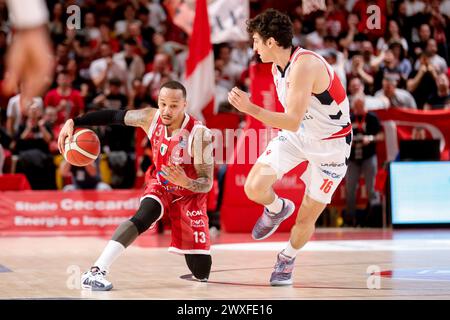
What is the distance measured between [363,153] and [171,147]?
21.3 ft

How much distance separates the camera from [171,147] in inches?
236

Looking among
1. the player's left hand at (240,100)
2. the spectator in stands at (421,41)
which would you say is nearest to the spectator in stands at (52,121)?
the spectator in stands at (421,41)

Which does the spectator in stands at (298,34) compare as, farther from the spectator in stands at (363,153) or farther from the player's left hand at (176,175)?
the player's left hand at (176,175)

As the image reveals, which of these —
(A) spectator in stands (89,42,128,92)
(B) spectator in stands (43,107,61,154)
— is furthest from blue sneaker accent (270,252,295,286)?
(A) spectator in stands (89,42,128,92)

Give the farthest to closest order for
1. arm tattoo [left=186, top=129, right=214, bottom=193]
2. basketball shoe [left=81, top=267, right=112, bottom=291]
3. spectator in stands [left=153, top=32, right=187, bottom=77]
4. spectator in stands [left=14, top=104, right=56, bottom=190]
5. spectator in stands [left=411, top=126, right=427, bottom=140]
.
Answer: spectator in stands [left=153, top=32, right=187, bottom=77]
spectator in stands [left=411, top=126, right=427, bottom=140]
spectator in stands [left=14, top=104, right=56, bottom=190]
arm tattoo [left=186, top=129, right=214, bottom=193]
basketball shoe [left=81, top=267, right=112, bottom=291]

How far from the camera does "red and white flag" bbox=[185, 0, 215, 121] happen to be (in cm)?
1149

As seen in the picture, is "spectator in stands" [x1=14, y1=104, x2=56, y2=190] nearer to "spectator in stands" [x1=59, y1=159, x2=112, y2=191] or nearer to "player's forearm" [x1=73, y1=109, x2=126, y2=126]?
"spectator in stands" [x1=59, y1=159, x2=112, y2=191]

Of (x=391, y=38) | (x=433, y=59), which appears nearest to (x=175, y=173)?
(x=391, y=38)

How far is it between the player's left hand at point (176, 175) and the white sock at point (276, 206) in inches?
38.1

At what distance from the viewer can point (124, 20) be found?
14.6 metres

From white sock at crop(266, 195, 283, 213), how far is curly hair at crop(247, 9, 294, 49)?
4.05 ft

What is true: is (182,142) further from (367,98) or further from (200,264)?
(367,98)

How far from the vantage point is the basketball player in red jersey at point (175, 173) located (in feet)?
18.9
